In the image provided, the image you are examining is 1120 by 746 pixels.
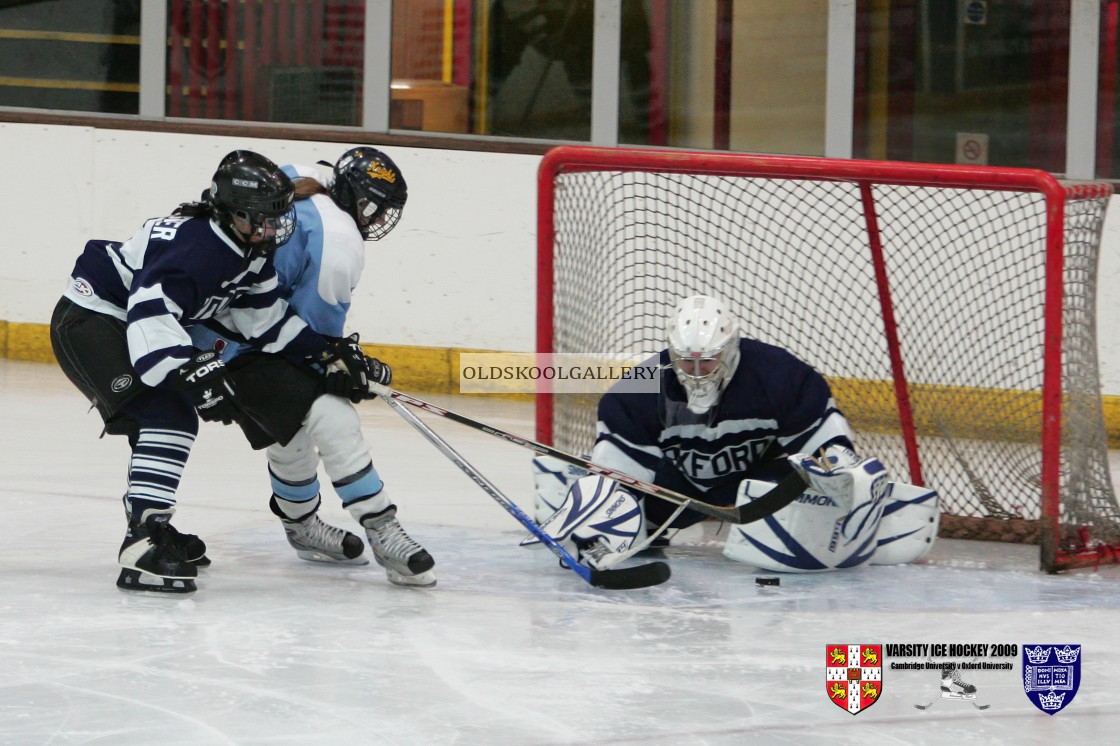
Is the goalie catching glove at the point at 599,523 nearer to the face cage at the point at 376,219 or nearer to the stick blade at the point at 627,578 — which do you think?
A: the stick blade at the point at 627,578

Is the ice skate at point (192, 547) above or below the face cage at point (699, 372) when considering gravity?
below

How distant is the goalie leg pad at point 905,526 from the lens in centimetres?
379

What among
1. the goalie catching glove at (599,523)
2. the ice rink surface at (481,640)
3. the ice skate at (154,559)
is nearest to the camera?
the ice rink surface at (481,640)

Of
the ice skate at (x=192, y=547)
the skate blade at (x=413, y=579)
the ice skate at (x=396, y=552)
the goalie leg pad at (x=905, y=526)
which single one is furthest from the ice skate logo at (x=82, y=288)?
the goalie leg pad at (x=905, y=526)

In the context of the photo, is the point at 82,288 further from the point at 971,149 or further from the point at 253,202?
the point at 971,149

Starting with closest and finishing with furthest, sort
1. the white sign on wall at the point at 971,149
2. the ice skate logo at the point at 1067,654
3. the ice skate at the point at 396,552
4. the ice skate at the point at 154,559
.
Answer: the ice skate logo at the point at 1067,654 → the ice skate at the point at 154,559 → the ice skate at the point at 396,552 → the white sign on wall at the point at 971,149

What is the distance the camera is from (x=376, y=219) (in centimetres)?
357

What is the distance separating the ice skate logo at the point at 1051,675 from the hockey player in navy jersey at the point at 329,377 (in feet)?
4.11

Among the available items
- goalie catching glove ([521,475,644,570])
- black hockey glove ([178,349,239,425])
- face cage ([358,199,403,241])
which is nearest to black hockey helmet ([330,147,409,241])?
face cage ([358,199,403,241])

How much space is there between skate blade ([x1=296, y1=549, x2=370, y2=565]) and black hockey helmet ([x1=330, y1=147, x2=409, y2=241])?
746 mm

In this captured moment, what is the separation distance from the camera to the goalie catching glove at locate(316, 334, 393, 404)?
11.1ft

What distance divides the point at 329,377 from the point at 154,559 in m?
0.51

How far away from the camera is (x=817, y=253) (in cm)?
497

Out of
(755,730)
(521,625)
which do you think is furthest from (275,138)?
(755,730)
